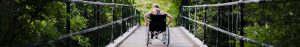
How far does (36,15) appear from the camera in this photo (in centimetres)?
507

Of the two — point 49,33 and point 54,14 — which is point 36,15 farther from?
point 49,33

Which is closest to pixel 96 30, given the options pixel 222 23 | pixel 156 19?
pixel 156 19

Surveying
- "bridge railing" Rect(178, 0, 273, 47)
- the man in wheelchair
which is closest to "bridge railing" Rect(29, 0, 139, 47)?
the man in wheelchair

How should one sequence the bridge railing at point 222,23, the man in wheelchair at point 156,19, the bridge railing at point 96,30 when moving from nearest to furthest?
the bridge railing at point 96,30 → the bridge railing at point 222,23 → the man in wheelchair at point 156,19

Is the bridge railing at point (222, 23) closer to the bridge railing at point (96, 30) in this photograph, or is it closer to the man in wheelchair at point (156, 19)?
the man in wheelchair at point (156, 19)

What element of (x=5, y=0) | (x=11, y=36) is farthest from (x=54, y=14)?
(x=5, y=0)

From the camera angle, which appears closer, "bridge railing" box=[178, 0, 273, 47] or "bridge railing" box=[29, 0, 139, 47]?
"bridge railing" box=[29, 0, 139, 47]

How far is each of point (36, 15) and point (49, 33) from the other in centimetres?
96

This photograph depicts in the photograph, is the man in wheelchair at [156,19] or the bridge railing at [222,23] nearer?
the bridge railing at [222,23]

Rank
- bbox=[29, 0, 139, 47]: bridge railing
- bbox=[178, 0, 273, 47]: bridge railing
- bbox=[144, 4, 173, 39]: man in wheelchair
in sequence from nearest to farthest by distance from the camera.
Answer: bbox=[29, 0, 139, 47]: bridge railing
bbox=[178, 0, 273, 47]: bridge railing
bbox=[144, 4, 173, 39]: man in wheelchair

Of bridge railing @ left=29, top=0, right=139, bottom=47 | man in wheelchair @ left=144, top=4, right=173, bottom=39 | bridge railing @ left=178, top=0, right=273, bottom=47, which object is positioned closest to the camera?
bridge railing @ left=29, top=0, right=139, bottom=47

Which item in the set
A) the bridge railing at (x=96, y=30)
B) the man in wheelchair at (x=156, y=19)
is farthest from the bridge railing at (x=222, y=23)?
the bridge railing at (x=96, y=30)

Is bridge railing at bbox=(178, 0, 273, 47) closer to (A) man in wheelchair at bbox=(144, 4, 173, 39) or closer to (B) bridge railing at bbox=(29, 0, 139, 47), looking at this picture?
(A) man in wheelchair at bbox=(144, 4, 173, 39)

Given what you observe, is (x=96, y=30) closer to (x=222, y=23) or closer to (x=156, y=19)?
(x=156, y=19)
